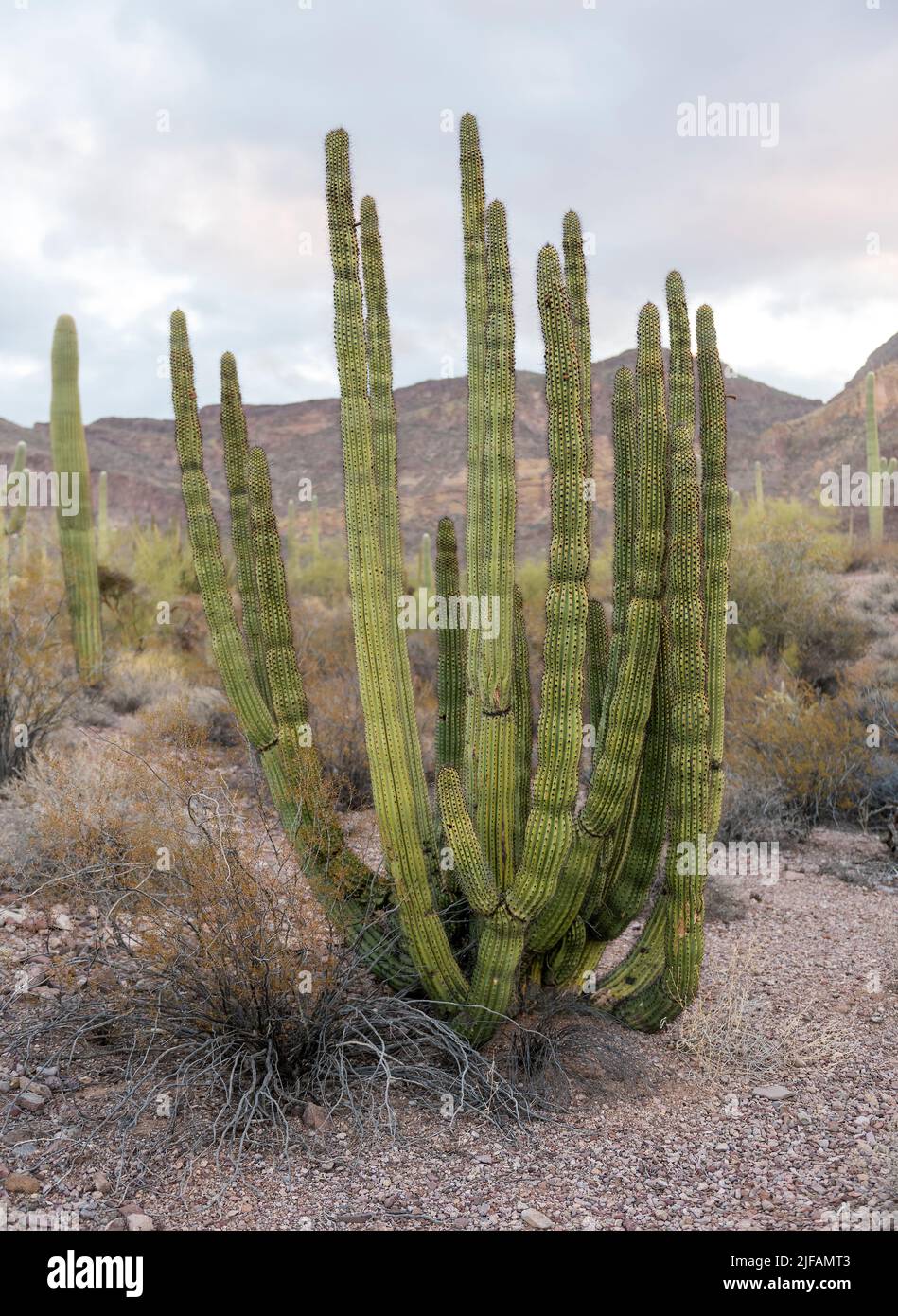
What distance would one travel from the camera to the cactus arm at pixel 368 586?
4227mm

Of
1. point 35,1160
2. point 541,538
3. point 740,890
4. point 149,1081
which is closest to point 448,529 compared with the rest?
point 149,1081

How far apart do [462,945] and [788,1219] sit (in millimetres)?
1824

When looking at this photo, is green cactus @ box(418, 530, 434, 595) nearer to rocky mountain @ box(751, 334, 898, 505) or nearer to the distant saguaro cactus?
the distant saguaro cactus

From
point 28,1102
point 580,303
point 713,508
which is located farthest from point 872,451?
point 28,1102

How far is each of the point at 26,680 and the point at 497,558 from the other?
17.4 feet

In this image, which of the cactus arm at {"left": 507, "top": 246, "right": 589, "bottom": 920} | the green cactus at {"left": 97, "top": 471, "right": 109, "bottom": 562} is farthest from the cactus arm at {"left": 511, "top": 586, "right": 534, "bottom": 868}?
the green cactus at {"left": 97, "top": 471, "right": 109, "bottom": 562}

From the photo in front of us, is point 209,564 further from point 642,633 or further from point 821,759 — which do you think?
point 821,759

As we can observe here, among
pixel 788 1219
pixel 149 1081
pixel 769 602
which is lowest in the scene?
pixel 788 1219

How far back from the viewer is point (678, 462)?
178 inches

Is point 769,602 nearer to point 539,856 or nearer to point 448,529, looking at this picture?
point 448,529

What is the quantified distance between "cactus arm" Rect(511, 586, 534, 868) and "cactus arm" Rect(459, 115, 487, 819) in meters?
0.21

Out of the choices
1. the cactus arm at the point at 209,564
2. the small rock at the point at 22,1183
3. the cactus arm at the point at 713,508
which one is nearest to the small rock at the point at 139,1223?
the small rock at the point at 22,1183

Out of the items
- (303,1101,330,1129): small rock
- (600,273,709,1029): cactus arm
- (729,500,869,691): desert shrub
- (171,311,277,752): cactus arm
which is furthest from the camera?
(729,500,869,691): desert shrub

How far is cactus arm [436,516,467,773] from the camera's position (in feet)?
16.7
